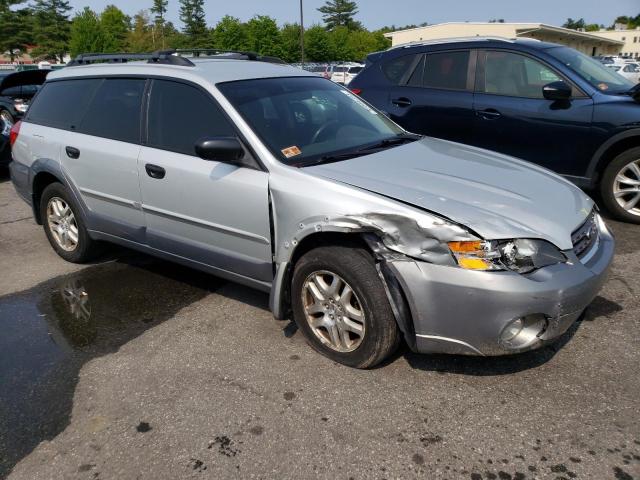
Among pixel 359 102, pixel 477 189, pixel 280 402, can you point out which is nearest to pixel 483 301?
pixel 477 189

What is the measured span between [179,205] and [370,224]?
1.50m

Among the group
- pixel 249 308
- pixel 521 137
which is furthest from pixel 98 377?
pixel 521 137

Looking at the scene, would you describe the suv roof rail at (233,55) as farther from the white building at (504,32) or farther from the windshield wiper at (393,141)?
the white building at (504,32)

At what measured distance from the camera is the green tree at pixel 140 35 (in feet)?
275

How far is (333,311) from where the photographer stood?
307 cm

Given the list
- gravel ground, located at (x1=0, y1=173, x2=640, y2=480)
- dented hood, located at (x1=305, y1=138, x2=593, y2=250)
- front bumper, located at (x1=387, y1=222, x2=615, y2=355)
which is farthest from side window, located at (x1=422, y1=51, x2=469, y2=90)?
front bumper, located at (x1=387, y1=222, x2=615, y2=355)

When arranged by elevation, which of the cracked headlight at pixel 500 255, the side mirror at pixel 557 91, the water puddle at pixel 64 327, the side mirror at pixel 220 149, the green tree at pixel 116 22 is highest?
the green tree at pixel 116 22

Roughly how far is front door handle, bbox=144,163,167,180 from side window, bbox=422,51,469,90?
372 cm

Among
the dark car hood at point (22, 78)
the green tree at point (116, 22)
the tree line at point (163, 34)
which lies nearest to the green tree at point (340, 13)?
the tree line at point (163, 34)

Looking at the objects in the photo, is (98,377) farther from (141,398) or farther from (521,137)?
(521,137)

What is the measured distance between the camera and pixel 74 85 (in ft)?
15.4

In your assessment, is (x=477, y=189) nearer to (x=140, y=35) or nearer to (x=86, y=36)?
(x=86, y=36)

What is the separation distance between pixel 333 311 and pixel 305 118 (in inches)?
55.5

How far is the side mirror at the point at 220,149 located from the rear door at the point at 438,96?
348 centimetres
